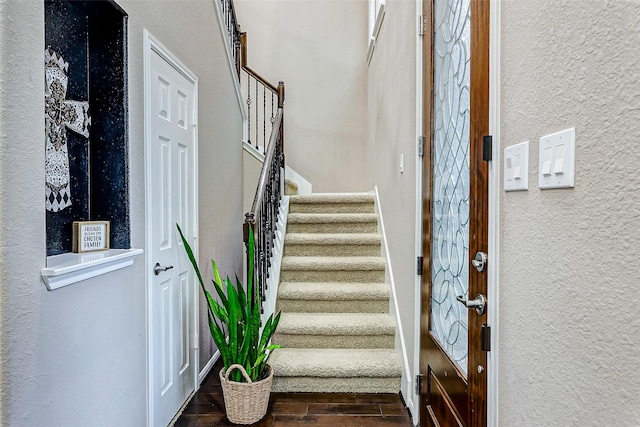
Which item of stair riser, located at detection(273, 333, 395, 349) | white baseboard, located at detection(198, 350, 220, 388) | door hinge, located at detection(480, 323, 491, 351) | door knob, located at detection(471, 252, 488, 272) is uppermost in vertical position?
door knob, located at detection(471, 252, 488, 272)

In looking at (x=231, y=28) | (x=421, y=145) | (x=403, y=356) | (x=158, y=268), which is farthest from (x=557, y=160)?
(x=231, y=28)

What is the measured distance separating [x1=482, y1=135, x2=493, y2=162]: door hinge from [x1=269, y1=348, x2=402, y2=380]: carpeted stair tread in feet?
5.59

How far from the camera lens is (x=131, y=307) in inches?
69.0

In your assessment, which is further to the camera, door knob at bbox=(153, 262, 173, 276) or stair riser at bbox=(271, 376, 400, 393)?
stair riser at bbox=(271, 376, 400, 393)

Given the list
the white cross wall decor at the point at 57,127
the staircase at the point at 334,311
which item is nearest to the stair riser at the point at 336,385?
the staircase at the point at 334,311

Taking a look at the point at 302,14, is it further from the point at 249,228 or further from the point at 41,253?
the point at 41,253

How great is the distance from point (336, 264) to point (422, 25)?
5.80 ft

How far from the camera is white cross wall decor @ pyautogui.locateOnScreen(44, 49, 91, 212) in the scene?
140 cm

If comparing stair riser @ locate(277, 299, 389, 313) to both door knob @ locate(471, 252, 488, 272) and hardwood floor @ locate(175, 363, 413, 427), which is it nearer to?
hardwood floor @ locate(175, 363, 413, 427)

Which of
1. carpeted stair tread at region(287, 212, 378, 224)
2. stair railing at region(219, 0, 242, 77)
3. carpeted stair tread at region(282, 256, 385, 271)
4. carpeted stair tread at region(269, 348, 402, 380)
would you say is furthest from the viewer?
carpeted stair tread at region(287, 212, 378, 224)

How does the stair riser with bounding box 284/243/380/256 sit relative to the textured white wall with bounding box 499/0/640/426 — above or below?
below

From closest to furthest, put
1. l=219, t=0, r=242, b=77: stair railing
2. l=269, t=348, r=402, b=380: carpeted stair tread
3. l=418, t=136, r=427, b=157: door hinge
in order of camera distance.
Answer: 1. l=418, t=136, r=427, b=157: door hinge
2. l=269, t=348, r=402, b=380: carpeted stair tread
3. l=219, t=0, r=242, b=77: stair railing

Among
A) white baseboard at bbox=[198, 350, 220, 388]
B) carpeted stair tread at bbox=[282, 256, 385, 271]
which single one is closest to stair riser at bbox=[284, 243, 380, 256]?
Answer: carpeted stair tread at bbox=[282, 256, 385, 271]

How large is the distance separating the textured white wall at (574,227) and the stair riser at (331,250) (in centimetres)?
229
